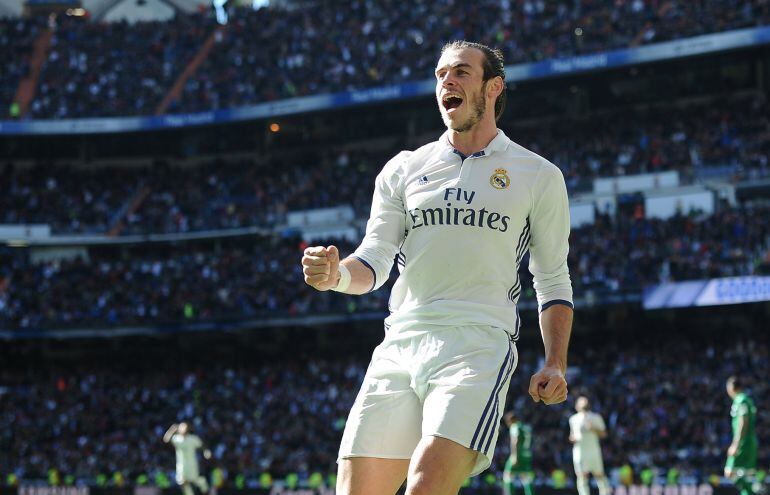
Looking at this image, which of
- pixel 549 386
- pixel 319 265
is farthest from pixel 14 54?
pixel 549 386

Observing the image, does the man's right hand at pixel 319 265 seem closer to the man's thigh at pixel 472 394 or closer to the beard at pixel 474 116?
the man's thigh at pixel 472 394

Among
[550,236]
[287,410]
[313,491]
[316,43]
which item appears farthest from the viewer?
[316,43]

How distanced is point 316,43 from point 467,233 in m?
42.4

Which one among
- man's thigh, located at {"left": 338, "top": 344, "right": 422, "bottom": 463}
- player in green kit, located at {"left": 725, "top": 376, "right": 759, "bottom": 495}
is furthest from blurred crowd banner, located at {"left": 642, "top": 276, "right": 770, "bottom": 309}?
man's thigh, located at {"left": 338, "top": 344, "right": 422, "bottom": 463}

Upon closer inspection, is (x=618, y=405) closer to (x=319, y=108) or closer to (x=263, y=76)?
(x=319, y=108)

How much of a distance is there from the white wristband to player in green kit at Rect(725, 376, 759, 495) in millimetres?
11806

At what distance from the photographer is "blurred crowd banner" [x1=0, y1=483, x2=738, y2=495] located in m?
21.5

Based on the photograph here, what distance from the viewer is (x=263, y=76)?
46812 mm

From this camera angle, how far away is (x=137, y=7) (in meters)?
61.1

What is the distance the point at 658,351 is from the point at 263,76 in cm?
2008

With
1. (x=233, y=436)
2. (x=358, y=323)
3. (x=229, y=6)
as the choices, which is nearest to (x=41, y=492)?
(x=233, y=436)

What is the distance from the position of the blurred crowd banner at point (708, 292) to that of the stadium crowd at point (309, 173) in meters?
5.11

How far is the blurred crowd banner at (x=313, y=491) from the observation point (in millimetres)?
21484

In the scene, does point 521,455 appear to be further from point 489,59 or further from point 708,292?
point 489,59
